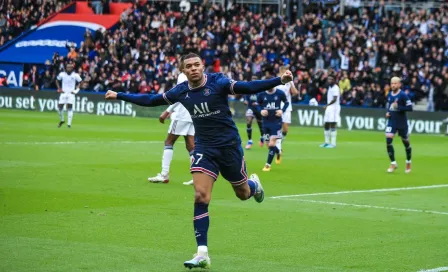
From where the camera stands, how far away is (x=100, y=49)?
177 feet

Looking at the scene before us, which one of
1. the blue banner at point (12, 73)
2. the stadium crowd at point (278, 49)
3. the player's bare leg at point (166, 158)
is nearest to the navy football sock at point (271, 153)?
the player's bare leg at point (166, 158)

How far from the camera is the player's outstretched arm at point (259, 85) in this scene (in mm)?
10023

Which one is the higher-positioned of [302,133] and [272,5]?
[272,5]

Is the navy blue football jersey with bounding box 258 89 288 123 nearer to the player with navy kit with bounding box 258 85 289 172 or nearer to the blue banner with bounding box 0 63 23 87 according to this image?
the player with navy kit with bounding box 258 85 289 172

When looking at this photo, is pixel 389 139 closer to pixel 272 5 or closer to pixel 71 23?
pixel 272 5

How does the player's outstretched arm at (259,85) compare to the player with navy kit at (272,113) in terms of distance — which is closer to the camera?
the player's outstretched arm at (259,85)

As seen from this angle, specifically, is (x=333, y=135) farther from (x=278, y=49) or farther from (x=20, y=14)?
(x=20, y=14)

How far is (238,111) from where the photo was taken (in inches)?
1772

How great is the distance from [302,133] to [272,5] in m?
17.4

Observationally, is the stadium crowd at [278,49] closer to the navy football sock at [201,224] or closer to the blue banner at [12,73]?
the blue banner at [12,73]

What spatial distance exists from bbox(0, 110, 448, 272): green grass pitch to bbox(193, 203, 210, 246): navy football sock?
1.09 feet

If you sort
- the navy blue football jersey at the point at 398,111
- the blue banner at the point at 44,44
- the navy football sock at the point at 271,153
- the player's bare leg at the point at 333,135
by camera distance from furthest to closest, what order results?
the blue banner at the point at 44,44 → the player's bare leg at the point at 333,135 → the navy blue football jersey at the point at 398,111 → the navy football sock at the point at 271,153

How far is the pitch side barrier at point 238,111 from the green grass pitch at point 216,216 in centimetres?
1283

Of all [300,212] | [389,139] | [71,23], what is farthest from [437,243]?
[71,23]
